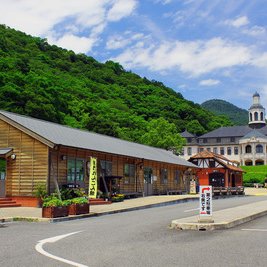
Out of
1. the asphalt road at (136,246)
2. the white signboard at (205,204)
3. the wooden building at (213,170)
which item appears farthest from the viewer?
the wooden building at (213,170)

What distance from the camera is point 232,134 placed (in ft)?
368

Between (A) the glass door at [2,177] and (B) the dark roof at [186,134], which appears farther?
(B) the dark roof at [186,134]

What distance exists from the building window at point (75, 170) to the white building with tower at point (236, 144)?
85.3 metres

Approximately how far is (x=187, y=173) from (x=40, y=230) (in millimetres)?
31141

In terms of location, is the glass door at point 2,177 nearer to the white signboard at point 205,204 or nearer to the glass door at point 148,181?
the glass door at point 148,181

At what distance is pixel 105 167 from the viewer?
89.8ft

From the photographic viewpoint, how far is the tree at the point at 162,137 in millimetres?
74438

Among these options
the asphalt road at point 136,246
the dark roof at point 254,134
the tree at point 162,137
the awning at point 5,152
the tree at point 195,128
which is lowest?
the asphalt road at point 136,246

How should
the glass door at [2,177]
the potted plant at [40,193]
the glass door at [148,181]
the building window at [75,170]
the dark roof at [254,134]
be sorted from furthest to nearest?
the dark roof at [254,134] → the glass door at [148,181] → the building window at [75,170] → the glass door at [2,177] → the potted plant at [40,193]

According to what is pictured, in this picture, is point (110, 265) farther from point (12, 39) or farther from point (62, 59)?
point (62, 59)

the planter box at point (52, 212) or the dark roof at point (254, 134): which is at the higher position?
the dark roof at point (254, 134)

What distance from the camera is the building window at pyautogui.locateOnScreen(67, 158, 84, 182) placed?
23.8 metres

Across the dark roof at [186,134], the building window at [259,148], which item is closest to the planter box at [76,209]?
the building window at [259,148]

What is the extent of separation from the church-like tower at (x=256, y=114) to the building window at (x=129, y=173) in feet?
316
